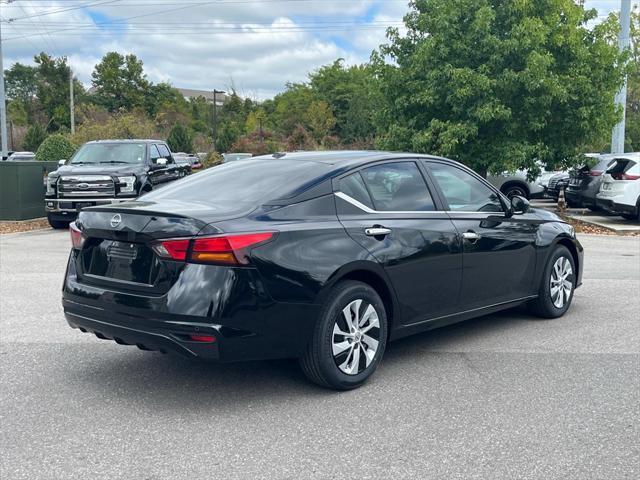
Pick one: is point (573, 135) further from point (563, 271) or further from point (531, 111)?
point (563, 271)

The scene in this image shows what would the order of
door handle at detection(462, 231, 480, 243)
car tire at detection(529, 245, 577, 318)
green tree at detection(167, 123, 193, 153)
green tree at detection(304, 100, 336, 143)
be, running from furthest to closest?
green tree at detection(304, 100, 336, 143) < green tree at detection(167, 123, 193, 153) < car tire at detection(529, 245, 577, 318) < door handle at detection(462, 231, 480, 243)

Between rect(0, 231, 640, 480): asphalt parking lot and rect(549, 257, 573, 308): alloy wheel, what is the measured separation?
0.42 m

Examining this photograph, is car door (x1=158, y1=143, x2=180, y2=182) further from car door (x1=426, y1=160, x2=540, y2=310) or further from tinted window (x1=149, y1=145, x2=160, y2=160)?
car door (x1=426, y1=160, x2=540, y2=310)

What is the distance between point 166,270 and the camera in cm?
450

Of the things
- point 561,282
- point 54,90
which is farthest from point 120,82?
point 561,282

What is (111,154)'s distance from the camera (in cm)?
1677

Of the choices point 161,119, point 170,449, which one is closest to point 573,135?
point 170,449

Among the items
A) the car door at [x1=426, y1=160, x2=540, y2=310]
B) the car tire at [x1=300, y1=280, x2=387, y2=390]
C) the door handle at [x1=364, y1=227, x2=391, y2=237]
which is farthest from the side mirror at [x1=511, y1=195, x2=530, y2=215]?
the car tire at [x1=300, y1=280, x2=387, y2=390]

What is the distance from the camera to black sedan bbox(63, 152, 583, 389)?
14.6 feet

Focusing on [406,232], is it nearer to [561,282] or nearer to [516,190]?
[561,282]

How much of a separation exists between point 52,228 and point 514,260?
13.2m

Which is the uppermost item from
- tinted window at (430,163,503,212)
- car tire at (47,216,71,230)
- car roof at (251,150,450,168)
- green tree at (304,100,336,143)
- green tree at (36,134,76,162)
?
green tree at (304,100,336,143)

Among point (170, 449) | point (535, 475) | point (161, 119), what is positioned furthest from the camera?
point (161, 119)

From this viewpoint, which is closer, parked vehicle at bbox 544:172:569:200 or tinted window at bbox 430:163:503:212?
tinted window at bbox 430:163:503:212
